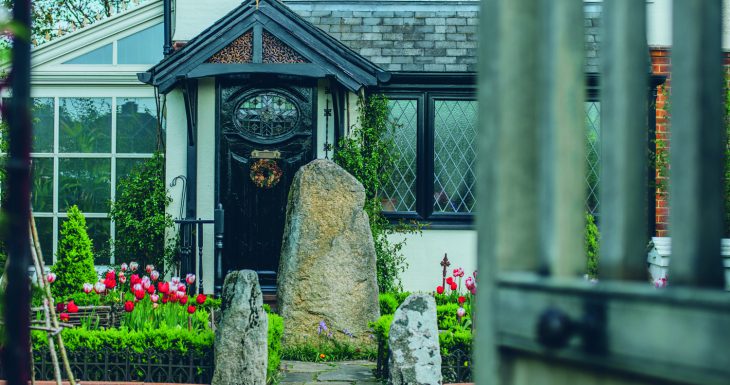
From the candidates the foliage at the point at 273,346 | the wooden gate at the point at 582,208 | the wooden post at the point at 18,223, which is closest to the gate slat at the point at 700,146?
the wooden gate at the point at 582,208

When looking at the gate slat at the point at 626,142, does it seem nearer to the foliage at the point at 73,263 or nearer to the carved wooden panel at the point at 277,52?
the foliage at the point at 73,263

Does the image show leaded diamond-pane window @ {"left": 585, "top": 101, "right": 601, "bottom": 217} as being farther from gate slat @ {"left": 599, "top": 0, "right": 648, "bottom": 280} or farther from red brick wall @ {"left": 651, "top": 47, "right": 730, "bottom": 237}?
gate slat @ {"left": 599, "top": 0, "right": 648, "bottom": 280}

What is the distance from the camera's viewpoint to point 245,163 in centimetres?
1204

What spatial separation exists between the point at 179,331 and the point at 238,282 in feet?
2.45

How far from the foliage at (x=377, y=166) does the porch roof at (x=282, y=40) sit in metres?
0.92

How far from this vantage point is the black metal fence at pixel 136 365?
23.6 ft

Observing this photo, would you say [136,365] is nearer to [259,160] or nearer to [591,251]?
[591,251]

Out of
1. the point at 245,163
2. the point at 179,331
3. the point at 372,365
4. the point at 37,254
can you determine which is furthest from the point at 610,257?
the point at 245,163

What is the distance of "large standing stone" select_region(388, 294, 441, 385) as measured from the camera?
6.91m

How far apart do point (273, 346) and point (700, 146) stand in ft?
22.2

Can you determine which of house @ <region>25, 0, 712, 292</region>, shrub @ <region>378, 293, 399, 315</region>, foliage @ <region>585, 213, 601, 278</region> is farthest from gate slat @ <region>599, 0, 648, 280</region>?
house @ <region>25, 0, 712, 292</region>

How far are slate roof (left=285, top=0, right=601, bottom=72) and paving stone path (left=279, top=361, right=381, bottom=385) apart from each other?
17.2 feet

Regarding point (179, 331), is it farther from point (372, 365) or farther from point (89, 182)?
point (89, 182)

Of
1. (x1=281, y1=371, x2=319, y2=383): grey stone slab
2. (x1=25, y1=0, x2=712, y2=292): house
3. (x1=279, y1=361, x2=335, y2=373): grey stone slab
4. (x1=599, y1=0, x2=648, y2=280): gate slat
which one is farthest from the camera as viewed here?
(x1=25, y1=0, x2=712, y2=292): house
